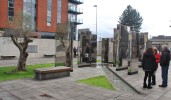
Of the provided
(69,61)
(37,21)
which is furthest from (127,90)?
(37,21)

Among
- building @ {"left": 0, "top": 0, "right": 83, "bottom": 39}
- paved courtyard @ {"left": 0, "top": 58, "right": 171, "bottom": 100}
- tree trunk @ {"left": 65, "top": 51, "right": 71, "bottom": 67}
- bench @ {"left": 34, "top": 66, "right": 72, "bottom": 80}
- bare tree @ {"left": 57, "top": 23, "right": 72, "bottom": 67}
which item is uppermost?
building @ {"left": 0, "top": 0, "right": 83, "bottom": 39}

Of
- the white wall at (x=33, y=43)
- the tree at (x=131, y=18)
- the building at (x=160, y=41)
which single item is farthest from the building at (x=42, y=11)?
the tree at (x=131, y=18)

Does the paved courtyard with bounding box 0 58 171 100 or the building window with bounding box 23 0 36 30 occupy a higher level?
the building window with bounding box 23 0 36 30

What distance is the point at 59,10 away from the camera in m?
52.9

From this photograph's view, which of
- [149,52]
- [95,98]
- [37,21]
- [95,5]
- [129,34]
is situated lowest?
[95,98]

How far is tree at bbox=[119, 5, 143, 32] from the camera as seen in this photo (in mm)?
82562

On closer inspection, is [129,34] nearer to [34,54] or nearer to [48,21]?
[34,54]

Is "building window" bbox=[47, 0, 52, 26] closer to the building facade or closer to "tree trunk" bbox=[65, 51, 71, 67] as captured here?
the building facade

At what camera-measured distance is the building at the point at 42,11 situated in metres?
43.8

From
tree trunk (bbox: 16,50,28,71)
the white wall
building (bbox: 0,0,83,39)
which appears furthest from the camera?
building (bbox: 0,0,83,39)

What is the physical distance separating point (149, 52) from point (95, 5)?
1887 inches

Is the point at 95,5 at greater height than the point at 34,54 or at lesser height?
greater

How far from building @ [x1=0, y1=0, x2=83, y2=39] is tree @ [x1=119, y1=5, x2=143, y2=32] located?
30397 mm

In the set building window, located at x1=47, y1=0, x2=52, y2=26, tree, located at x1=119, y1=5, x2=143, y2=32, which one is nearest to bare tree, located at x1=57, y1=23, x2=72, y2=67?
building window, located at x1=47, y1=0, x2=52, y2=26
